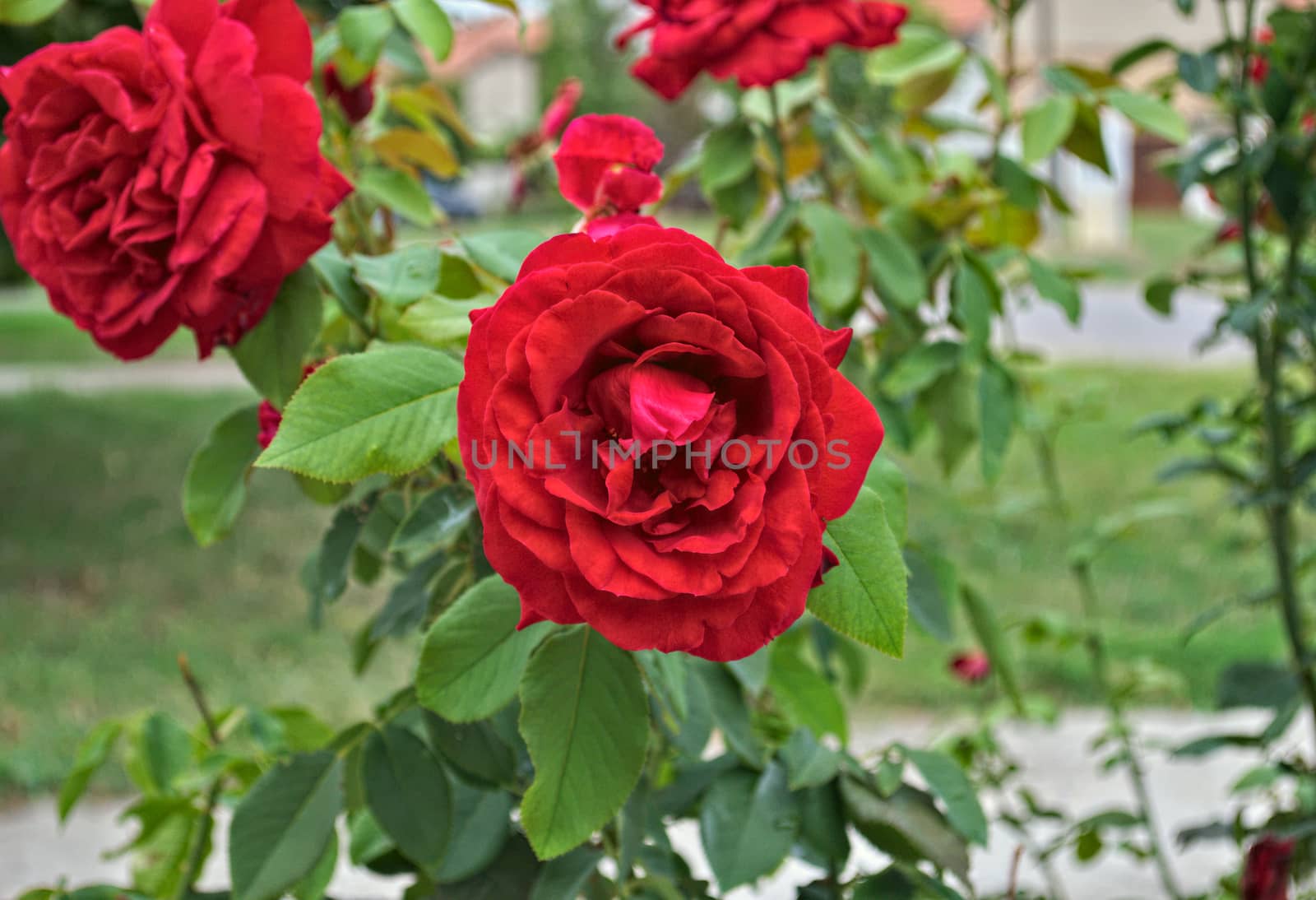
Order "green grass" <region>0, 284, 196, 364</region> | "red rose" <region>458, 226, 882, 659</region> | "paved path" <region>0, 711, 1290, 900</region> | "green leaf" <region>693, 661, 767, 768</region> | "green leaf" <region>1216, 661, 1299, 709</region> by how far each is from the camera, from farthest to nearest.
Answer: "green grass" <region>0, 284, 196, 364</region>
"paved path" <region>0, 711, 1290, 900</region>
"green leaf" <region>1216, 661, 1299, 709</region>
"green leaf" <region>693, 661, 767, 768</region>
"red rose" <region>458, 226, 882, 659</region>

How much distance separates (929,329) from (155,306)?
639 mm

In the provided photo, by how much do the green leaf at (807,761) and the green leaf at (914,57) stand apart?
0.57 metres

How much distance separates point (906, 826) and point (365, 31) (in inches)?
23.4

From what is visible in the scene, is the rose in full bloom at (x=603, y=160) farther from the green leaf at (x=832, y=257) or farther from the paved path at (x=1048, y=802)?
the paved path at (x=1048, y=802)

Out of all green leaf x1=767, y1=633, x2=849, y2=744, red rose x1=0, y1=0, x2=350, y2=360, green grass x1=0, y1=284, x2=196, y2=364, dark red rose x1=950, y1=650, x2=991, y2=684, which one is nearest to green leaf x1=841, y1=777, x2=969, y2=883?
green leaf x1=767, y1=633, x2=849, y2=744

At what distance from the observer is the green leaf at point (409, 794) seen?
2.42ft

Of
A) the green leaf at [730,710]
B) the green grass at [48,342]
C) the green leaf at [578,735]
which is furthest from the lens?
the green grass at [48,342]

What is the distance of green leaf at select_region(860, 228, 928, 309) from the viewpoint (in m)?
0.97

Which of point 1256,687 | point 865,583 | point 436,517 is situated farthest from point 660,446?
point 1256,687

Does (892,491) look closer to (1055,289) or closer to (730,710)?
(730,710)

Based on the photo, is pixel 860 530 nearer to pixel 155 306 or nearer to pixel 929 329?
pixel 155 306

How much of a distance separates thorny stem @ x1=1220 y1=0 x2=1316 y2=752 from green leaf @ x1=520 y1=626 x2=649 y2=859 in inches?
27.2

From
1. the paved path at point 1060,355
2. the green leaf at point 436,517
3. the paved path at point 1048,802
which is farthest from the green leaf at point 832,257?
the paved path at point 1060,355

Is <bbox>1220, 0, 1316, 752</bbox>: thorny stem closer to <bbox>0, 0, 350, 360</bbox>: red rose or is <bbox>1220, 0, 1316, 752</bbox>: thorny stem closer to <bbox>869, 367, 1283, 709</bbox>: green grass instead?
<bbox>869, 367, 1283, 709</bbox>: green grass
